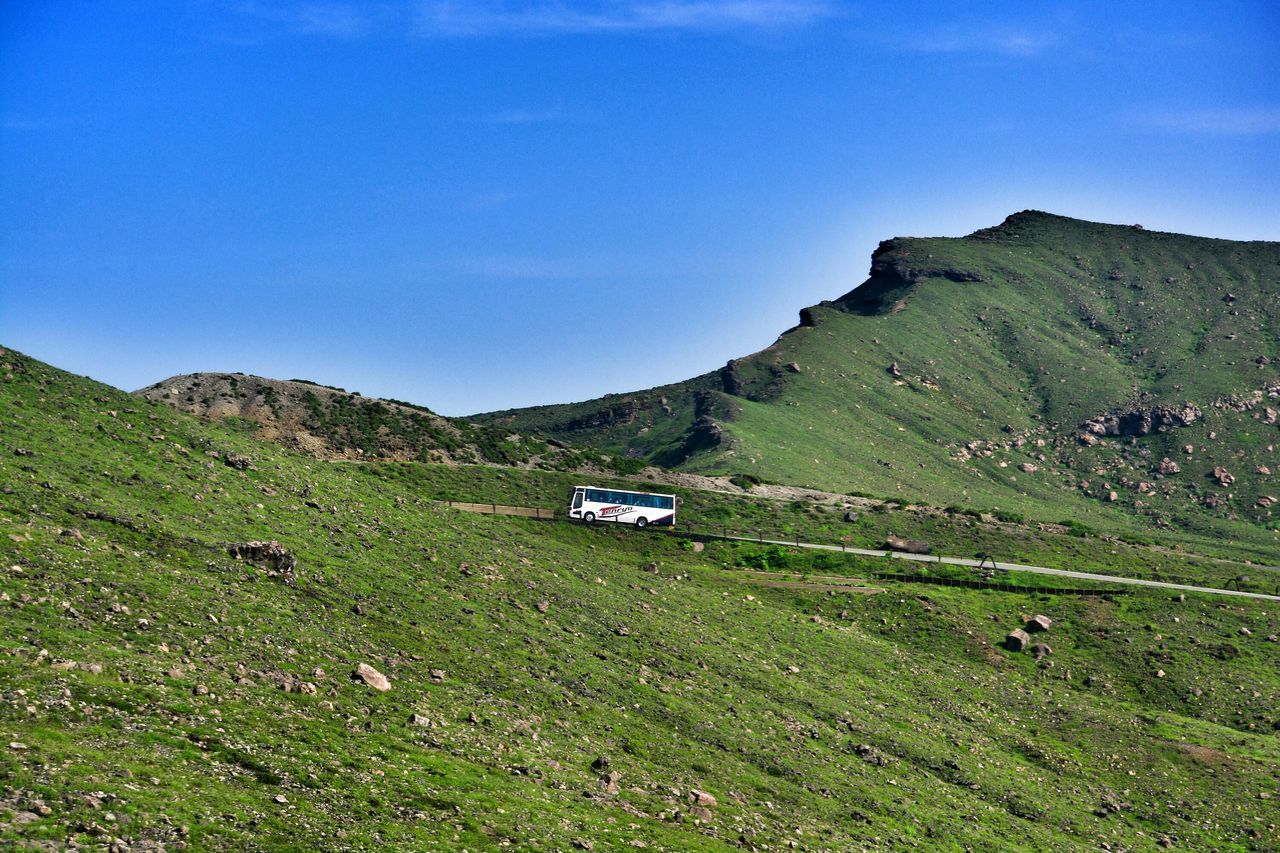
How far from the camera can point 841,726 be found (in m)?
60.7

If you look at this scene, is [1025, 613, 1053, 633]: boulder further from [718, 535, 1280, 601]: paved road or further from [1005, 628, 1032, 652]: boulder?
[718, 535, 1280, 601]: paved road

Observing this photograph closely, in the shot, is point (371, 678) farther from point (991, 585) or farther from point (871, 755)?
point (991, 585)

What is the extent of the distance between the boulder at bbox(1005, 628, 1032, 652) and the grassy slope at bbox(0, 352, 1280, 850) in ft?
4.30

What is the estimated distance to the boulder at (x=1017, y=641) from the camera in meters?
85.9

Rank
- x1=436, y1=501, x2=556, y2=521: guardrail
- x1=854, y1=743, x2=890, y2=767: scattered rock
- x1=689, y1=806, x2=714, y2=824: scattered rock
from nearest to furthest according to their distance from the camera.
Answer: x1=689, y1=806, x2=714, y2=824: scattered rock
x1=854, y1=743, x2=890, y2=767: scattered rock
x1=436, y1=501, x2=556, y2=521: guardrail

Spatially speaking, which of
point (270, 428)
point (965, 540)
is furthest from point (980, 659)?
point (270, 428)

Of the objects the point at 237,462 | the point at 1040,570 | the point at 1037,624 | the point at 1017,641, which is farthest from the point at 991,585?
the point at 237,462

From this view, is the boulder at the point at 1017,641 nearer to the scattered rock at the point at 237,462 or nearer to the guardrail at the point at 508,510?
the guardrail at the point at 508,510

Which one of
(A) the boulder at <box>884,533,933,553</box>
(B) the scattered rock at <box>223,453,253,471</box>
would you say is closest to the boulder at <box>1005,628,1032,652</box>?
(A) the boulder at <box>884,533,933,553</box>

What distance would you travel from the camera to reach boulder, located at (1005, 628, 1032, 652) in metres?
85.9

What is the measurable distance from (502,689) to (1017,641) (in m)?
49.1

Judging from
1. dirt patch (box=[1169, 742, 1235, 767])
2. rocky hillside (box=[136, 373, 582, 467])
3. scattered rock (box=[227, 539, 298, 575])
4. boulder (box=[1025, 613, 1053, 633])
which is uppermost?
rocky hillside (box=[136, 373, 582, 467])

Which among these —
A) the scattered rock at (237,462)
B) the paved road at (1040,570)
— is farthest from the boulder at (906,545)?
the scattered rock at (237,462)

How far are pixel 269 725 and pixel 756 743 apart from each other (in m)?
24.1
